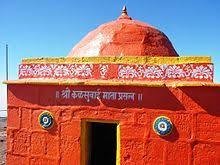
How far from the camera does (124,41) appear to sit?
7.91 meters

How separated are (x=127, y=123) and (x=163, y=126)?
721 millimetres

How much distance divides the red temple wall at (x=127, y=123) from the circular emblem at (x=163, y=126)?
Result: 0.08 meters

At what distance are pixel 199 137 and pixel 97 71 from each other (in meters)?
2.36

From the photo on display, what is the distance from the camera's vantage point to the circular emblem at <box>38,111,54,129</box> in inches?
279

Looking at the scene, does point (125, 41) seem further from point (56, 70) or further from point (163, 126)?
point (163, 126)

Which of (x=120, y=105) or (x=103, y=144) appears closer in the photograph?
(x=120, y=105)

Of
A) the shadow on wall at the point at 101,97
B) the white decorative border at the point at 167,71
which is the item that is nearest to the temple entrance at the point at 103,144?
the shadow on wall at the point at 101,97

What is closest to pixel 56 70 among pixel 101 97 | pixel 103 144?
pixel 101 97

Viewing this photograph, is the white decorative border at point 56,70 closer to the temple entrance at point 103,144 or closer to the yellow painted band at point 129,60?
the yellow painted band at point 129,60

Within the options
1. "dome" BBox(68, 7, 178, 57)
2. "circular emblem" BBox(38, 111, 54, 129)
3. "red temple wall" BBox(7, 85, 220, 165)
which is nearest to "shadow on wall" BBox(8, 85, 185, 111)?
"red temple wall" BBox(7, 85, 220, 165)

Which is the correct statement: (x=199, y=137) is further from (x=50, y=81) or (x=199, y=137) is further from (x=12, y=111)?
(x=12, y=111)

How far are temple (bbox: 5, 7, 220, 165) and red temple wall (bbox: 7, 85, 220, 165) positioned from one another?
0.02 meters

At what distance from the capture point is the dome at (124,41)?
773 cm

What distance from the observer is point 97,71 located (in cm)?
684
